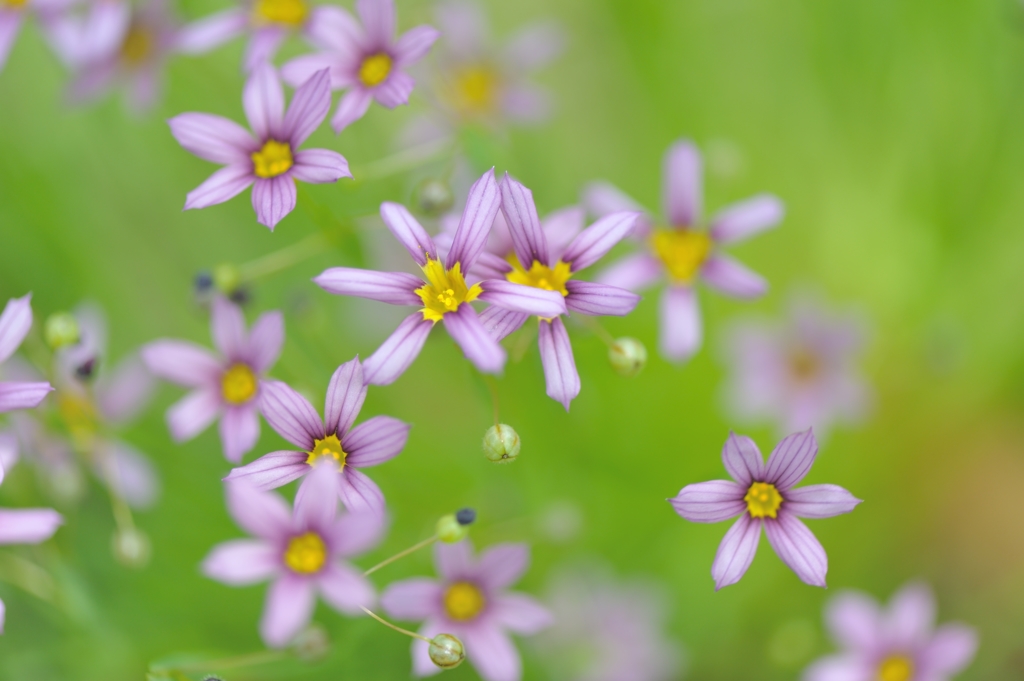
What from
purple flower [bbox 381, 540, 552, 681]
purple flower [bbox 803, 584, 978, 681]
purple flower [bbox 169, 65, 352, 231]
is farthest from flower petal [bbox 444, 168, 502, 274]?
purple flower [bbox 803, 584, 978, 681]

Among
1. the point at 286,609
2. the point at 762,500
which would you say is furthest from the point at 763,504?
the point at 286,609

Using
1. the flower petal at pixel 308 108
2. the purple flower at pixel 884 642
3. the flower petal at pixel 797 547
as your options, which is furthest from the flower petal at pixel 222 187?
the purple flower at pixel 884 642

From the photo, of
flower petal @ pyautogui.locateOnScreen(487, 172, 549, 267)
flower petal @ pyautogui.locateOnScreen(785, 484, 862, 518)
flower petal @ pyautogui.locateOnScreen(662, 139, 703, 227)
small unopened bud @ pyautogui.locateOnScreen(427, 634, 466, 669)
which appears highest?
flower petal @ pyautogui.locateOnScreen(662, 139, 703, 227)

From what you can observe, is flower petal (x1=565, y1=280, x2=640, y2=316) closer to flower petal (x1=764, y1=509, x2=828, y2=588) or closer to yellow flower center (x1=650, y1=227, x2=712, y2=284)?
flower petal (x1=764, y1=509, x2=828, y2=588)

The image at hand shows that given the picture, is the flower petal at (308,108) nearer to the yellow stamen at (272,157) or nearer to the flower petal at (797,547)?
the yellow stamen at (272,157)

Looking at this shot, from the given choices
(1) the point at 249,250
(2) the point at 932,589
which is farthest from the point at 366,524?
(2) the point at 932,589

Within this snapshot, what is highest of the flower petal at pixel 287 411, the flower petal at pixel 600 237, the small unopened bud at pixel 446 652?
the flower petal at pixel 600 237
